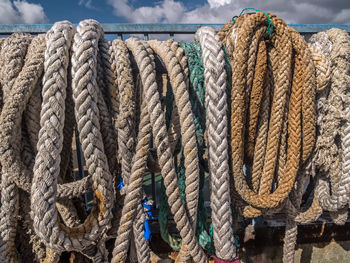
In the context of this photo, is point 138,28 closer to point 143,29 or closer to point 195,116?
point 143,29

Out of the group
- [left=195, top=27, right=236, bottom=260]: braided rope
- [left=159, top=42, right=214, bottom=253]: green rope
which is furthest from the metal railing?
[left=195, top=27, right=236, bottom=260]: braided rope

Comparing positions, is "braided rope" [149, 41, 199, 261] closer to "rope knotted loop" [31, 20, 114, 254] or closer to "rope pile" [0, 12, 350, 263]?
"rope pile" [0, 12, 350, 263]

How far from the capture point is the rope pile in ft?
2.34

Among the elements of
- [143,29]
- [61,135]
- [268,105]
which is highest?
[143,29]

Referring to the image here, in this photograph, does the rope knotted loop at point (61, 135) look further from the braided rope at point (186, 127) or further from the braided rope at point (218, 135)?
the braided rope at point (218, 135)

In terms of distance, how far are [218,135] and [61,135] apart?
46 cm

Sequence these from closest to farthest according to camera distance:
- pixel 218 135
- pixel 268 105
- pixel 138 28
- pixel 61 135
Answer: pixel 61 135 → pixel 218 135 → pixel 268 105 → pixel 138 28

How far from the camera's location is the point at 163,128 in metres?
0.73

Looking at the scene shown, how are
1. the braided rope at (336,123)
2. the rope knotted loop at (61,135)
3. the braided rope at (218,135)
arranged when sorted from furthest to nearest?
the braided rope at (336,123) → the braided rope at (218,135) → the rope knotted loop at (61,135)

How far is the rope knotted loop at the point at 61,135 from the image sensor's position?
663mm

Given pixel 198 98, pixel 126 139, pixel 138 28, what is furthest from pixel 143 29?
pixel 126 139

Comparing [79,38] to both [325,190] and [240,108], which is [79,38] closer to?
[240,108]

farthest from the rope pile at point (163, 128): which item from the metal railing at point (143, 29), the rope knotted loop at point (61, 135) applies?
the metal railing at point (143, 29)

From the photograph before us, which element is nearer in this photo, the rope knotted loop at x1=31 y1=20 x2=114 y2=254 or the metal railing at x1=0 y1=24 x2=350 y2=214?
the rope knotted loop at x1=31 y1=20 x2=114 y2=254
